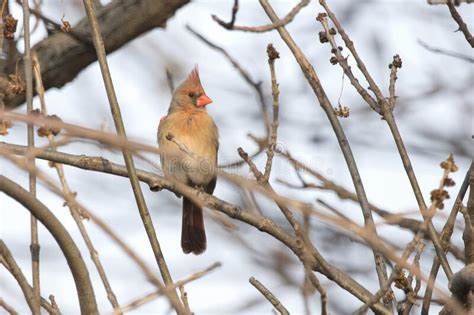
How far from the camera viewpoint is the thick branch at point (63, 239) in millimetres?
2158

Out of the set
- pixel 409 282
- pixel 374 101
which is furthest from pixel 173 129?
pixel 409 282

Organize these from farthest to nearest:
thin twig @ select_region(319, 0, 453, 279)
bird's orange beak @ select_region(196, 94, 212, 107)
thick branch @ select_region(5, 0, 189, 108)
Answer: bird's orange beak @ select_region(196, 94, 212, 107), thick branch @ select_region(5, 0, 189, 108), thin twig @ select_region(319, 0, 453, 279)

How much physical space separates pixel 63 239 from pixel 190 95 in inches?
104

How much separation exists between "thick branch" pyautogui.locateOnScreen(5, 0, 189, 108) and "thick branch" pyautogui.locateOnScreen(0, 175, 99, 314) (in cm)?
185

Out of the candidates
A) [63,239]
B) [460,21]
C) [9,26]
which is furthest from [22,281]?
[460,21]

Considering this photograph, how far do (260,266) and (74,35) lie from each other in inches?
60.7

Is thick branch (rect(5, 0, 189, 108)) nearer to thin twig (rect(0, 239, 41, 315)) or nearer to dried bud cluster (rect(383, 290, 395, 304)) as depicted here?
thin twig (rect(0, 239, 41, 315))

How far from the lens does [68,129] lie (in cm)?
126

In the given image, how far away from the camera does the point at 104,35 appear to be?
158 inches

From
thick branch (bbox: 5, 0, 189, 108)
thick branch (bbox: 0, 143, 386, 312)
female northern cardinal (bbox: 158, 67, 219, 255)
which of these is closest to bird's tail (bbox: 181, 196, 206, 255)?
female northern cardinal (bbox: 158, 67, 219, 255)

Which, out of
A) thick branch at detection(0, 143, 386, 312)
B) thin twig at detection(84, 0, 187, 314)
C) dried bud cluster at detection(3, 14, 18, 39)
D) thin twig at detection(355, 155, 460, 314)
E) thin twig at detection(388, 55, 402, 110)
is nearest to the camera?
thin twig at detection(355, 155, 460, 314)

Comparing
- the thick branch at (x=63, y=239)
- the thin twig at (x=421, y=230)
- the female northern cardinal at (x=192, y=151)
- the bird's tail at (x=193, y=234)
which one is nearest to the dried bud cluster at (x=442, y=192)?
the thin twig at (x=421, y=230)

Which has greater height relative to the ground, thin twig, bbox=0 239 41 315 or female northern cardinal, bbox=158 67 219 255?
female northern cardinal, bbox=158 67 219 255

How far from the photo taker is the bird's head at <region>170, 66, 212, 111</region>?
4695 mm
